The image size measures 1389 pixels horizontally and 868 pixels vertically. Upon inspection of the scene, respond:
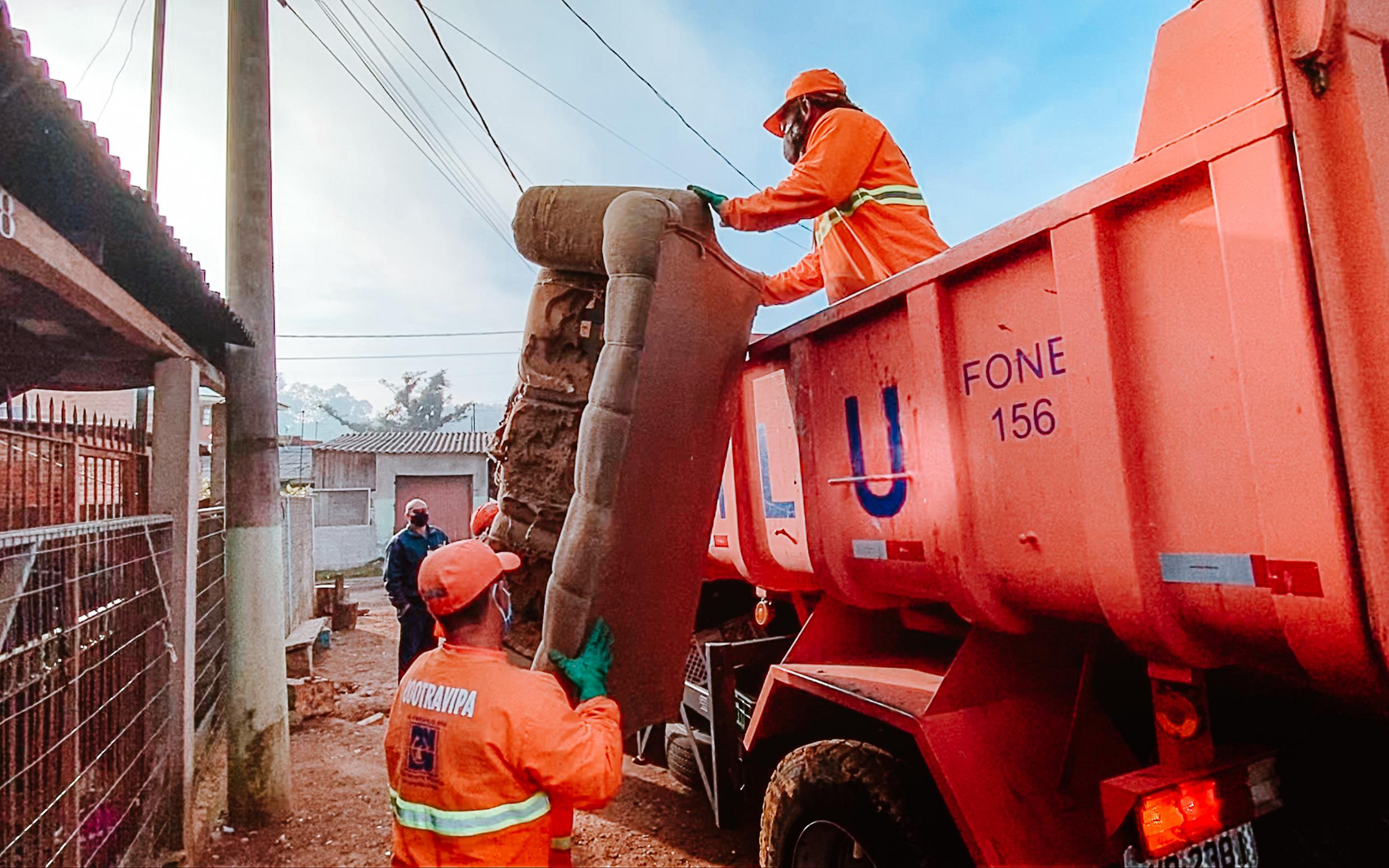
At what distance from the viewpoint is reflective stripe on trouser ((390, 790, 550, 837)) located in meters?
1.84

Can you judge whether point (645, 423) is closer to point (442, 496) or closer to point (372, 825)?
point (372, 825)

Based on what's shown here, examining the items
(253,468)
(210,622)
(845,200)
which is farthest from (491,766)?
(210,622)

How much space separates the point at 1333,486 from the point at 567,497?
83.6 inches

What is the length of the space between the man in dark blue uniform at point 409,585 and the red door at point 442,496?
15.4 m

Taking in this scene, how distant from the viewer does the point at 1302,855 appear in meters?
1.83

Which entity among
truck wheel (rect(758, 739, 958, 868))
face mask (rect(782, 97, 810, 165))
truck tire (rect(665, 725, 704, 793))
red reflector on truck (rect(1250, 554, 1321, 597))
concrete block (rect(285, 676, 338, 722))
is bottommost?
concrete block (rect(285, 676, 338, 722))

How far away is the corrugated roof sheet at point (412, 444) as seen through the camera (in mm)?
21656

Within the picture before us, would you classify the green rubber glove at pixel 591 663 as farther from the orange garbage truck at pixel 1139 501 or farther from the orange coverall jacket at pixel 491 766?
the orange garbage truck at pixel 1139 501

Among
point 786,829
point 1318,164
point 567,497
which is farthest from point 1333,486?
point 567,497

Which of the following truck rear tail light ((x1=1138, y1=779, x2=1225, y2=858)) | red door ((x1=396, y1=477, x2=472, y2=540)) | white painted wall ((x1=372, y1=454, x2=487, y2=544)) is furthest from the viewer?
red door ((x1=396, y1=477, x2=472, y2=540))

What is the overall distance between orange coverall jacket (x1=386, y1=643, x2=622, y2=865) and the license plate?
1.23 metres

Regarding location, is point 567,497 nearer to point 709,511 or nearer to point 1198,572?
point 709,511

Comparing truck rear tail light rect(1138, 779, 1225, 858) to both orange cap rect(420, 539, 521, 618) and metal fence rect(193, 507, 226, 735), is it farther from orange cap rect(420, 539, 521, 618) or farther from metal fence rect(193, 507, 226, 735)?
metal fence rect(193, 507, 226, 735)

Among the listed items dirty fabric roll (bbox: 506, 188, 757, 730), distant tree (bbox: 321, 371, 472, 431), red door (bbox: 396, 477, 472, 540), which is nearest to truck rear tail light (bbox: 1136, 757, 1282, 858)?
dirty fabric roll (bbox: 506, 188, 757, 730)
